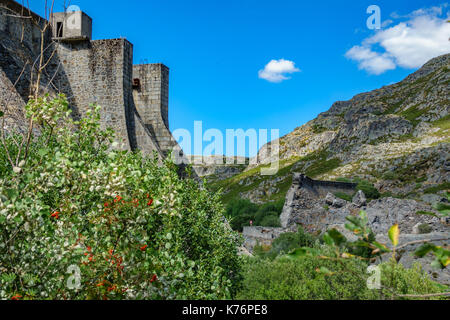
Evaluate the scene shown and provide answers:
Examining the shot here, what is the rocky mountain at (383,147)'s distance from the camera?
7981 cm

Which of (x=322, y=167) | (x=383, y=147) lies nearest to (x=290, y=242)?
(x=383, y=147)

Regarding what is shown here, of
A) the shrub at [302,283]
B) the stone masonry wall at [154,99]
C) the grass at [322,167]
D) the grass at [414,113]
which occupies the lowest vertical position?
the shrub at [302,283]

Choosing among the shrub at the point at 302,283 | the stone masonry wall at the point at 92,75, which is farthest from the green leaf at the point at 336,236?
the stone masonry wall at the point at 92,75

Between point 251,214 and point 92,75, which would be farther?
point 251,214

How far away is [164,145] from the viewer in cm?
2439

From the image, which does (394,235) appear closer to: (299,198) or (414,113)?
(299,198)

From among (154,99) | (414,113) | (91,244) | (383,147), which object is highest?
(414,113)

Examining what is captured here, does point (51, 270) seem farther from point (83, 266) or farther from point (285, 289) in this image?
point (285, 289)

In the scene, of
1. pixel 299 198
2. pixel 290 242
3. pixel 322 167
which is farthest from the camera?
pixel 322 167

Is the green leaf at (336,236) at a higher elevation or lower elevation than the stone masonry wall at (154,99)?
lower

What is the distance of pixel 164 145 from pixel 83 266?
19194 mm

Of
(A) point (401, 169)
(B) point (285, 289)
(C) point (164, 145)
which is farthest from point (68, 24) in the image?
(A) point (401, 169)

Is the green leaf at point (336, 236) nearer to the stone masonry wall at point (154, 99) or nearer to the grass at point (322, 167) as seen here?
the stone masonry wall at point (154, 99)

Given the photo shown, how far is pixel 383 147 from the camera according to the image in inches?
4569
